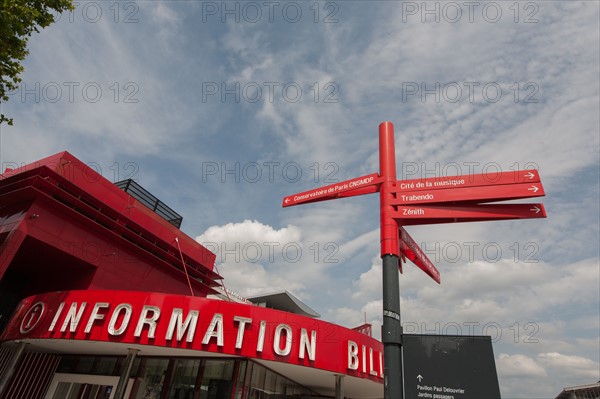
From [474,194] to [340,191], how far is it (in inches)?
118

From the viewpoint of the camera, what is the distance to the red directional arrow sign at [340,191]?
838cm

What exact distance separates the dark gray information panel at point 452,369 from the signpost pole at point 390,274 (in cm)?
44

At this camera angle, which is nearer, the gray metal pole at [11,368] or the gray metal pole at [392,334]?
the gray metal pole at [392,334]

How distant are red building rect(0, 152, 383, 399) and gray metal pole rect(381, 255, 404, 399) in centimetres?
893

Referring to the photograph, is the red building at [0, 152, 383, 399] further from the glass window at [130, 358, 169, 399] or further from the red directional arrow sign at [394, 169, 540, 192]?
the red directional arrow sign at [394, 169, 540, 192]

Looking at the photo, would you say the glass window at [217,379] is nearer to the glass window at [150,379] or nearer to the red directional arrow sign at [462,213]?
the glass window at [150,379]

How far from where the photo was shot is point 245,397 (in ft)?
47.5

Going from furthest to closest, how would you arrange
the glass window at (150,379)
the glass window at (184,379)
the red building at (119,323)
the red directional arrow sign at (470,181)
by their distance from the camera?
the glass window at (150,379), the glass window at (184,379), the red building at (119,323), the red directional arrow sign at (470,181)

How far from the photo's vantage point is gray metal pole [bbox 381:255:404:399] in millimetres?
5730

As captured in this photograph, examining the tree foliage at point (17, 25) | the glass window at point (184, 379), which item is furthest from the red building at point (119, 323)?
the tree foliage at point (17, 25)

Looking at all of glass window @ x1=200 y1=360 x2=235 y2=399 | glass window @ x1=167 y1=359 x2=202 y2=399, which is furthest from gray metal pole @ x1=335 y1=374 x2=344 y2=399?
glass window @ x1=167 y1=359 x2=202 y2=399

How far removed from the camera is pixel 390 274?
22.2 feet

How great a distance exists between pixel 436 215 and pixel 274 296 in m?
25.6

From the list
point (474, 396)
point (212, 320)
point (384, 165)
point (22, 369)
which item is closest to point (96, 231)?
point (22, 369)
